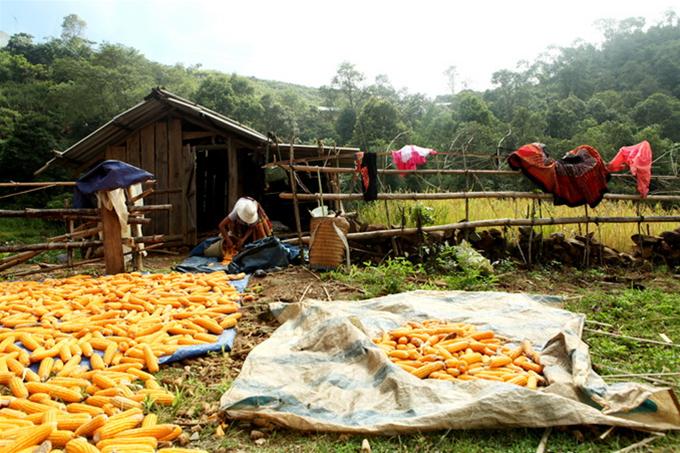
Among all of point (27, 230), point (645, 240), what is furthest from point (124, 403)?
point (27, 230)

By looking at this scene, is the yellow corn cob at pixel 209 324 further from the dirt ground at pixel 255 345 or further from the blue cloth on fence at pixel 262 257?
the blue cloth on fence at pixel 262 257

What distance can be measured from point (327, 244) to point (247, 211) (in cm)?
188

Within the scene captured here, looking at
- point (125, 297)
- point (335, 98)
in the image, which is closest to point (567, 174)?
point (125, 297)

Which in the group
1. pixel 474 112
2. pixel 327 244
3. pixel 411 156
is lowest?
pixel 327 244

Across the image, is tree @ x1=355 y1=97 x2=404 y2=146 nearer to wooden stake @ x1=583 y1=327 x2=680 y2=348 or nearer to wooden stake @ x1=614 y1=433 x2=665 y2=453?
wooden stake @ x1=583 y1=327 x2=680 y2=348

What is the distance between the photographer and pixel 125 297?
491 centimetres

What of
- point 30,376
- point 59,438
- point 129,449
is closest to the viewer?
point 129,449

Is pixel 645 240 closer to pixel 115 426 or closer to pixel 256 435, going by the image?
pixel 256 435

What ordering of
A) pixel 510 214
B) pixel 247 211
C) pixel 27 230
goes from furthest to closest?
pixel 27 230 < pixel 510 214 < pixel 247 211

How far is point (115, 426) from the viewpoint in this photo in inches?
92.0

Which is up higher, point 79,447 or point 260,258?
point 260,258

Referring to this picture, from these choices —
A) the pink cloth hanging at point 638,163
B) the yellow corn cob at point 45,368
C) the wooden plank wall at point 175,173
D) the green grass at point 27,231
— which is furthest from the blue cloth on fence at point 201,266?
the green grass at point 27,231

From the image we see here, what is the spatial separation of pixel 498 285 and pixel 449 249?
999 millimetres

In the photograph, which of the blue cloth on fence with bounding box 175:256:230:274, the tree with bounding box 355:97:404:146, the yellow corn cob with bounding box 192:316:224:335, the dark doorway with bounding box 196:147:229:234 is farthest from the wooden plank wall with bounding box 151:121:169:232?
the tree with bounding box 355:97:404:146
